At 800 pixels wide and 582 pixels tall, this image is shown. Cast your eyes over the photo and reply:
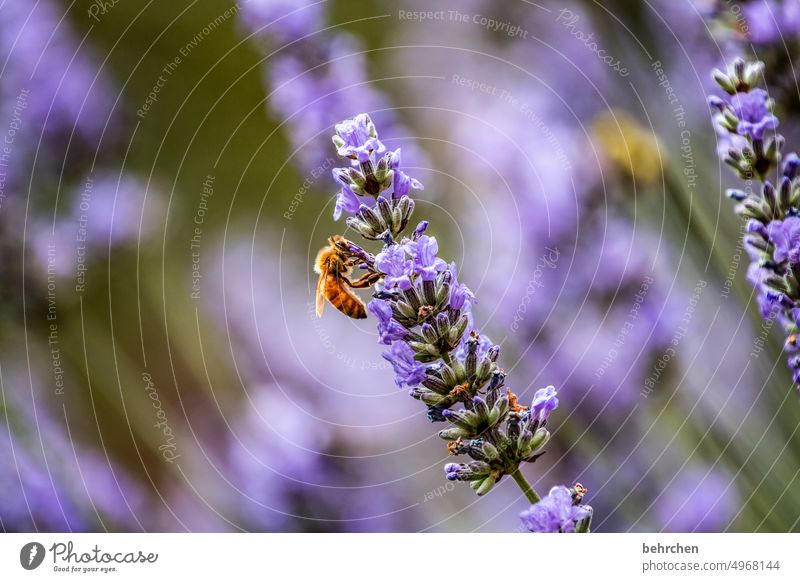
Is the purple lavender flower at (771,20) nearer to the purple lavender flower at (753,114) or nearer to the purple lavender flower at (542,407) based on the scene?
the purple lavender flower at (753,114)

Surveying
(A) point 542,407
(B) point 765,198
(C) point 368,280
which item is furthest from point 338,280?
(B) point 765,198

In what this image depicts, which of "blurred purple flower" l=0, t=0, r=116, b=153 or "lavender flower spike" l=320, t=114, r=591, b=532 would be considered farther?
"blurred purple flower" l=0, t=0, r=116, b=153

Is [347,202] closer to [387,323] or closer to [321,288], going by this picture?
[387,323]

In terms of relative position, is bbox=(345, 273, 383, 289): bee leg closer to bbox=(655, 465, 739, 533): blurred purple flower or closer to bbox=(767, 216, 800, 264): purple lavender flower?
bbox=(767, 216, 800, 264): purple lavender flower

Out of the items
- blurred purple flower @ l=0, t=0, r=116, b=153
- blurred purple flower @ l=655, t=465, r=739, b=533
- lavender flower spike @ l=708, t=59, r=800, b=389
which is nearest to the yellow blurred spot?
lavender flower spike @ l=708, t=59, r=800, b=389

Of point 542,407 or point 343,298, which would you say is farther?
point 343,298
